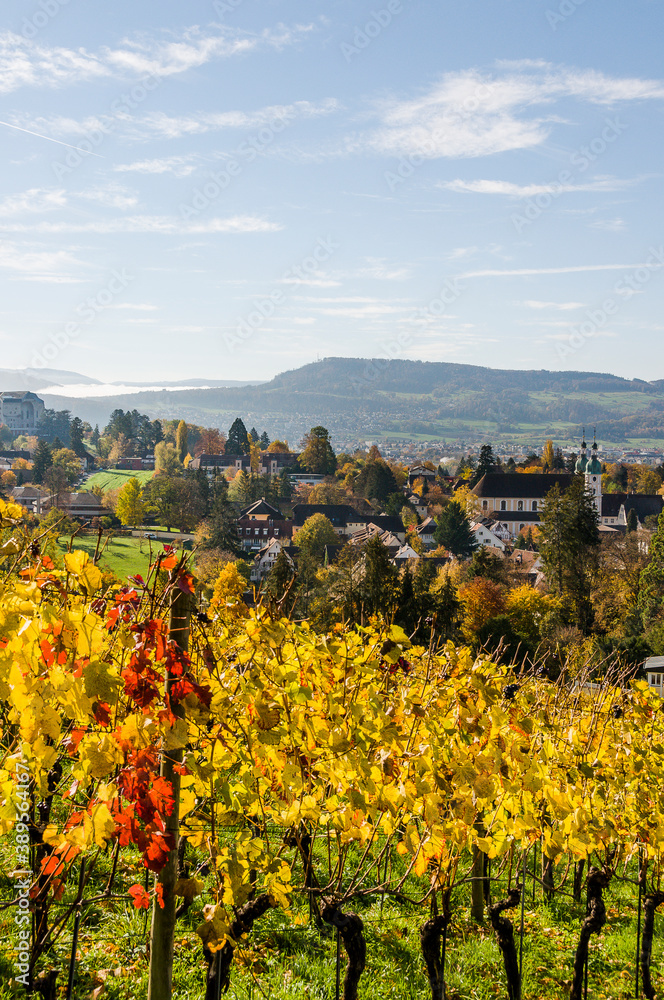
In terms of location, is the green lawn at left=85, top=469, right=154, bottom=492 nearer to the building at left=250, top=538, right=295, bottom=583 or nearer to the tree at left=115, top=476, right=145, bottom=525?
the tree at left=115, top=476, right=145, bottom=525

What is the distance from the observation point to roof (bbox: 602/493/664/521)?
68.5 metres

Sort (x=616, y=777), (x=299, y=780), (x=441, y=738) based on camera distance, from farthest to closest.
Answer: (x=616, y=777) < (x=441, y=738) < (x=299, y=780)

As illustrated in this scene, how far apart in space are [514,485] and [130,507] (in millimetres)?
39591

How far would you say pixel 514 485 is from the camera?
72938 mm

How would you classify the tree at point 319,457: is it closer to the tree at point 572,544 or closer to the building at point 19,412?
the tree at point 572,544

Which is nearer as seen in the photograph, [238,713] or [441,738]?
[238,713]

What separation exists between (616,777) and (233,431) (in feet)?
301

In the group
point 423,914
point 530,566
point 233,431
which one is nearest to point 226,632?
point 423,914

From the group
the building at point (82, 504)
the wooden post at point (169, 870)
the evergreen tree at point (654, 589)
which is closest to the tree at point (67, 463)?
the building at point (82, 504)

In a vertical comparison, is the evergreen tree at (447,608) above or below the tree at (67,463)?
below

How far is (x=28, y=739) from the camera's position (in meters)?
1.73

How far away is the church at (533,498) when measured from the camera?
68.6 metres

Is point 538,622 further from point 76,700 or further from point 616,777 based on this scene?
point 76,700

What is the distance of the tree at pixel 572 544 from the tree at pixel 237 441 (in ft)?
215
